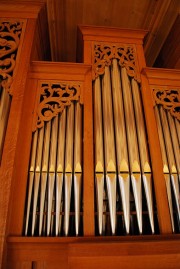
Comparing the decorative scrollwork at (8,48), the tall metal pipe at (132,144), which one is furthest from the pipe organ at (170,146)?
the decorative scrollwork at (8,48)

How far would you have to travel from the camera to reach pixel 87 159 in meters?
2.52

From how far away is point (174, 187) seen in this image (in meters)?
2.44

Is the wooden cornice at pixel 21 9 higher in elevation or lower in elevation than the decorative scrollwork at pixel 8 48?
higher

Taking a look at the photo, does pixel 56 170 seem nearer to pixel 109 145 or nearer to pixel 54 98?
pixel 109 145

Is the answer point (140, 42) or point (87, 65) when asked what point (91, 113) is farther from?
point (140, 42)

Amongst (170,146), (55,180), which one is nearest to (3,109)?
(55,180)

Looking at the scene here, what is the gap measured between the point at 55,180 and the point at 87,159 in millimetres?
388

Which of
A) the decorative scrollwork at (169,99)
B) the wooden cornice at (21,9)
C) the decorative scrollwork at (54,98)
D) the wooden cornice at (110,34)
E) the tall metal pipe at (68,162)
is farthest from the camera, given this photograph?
the wooden cornice at (110,34)

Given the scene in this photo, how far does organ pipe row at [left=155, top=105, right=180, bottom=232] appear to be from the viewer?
7.86ft

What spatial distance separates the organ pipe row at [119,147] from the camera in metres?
2.30

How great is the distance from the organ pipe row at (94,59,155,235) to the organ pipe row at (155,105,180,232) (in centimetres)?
20

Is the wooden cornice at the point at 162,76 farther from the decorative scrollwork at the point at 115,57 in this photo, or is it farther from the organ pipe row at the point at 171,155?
the organ pipe row at the point at 171,155

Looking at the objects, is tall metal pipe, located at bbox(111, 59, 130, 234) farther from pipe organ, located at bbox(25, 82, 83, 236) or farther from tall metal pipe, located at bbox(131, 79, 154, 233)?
pipe organ, located at bbox(25, 82, 83, 236)

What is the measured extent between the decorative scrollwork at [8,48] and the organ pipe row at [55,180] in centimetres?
72
